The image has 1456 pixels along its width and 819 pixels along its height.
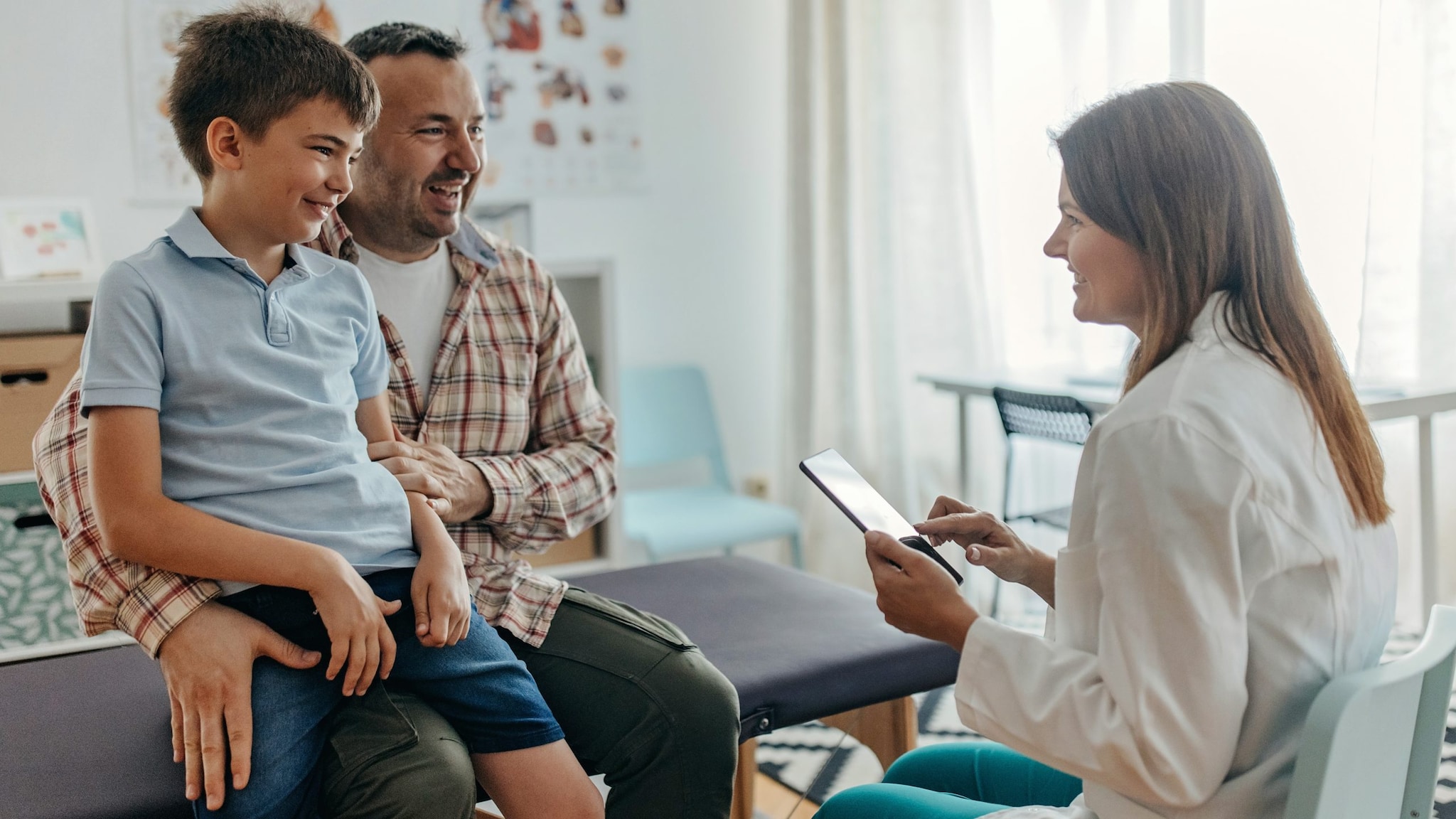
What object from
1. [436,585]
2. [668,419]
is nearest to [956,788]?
[436,585]

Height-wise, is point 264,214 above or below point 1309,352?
above

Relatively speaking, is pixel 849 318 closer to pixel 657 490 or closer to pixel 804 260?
pixel 804 260

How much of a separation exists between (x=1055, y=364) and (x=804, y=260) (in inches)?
34.4

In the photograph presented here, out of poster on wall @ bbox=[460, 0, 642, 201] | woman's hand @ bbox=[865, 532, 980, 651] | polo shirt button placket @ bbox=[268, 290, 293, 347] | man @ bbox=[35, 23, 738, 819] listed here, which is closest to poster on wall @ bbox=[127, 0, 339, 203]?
poster on wall @ bbox=[460, 0, 642, 201]

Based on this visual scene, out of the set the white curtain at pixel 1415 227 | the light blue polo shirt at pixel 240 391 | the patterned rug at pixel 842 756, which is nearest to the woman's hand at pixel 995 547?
the light blue polo shirt at pixel 240 391

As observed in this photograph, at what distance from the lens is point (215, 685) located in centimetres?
112

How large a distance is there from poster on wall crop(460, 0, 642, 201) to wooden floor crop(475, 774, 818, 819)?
6.33ft

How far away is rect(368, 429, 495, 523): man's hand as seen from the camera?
1369mm

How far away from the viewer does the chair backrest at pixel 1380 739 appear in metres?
0.81

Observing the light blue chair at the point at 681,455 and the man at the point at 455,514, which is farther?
the light blue chair at the point at 681,455

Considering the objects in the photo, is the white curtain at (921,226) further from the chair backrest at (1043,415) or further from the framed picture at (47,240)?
the framed picture at (47,240)

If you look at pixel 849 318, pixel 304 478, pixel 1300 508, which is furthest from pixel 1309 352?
pixel 849 318

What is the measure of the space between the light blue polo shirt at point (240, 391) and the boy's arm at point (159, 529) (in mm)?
29

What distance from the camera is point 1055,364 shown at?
11.0 feet
